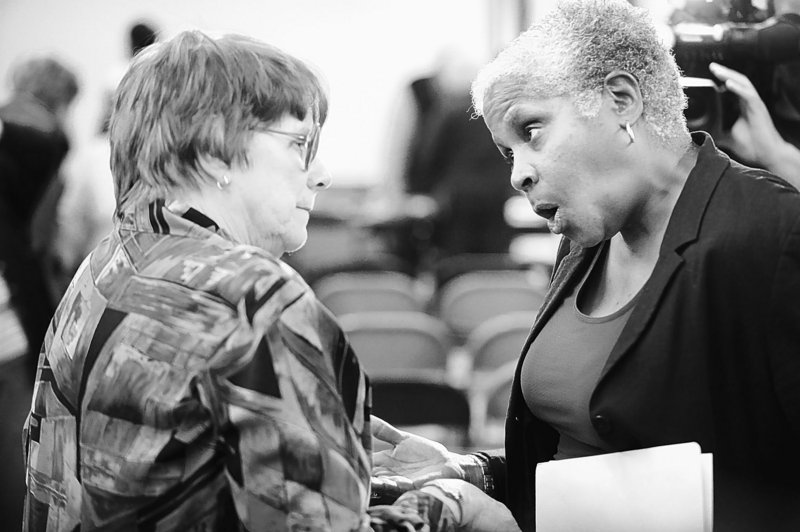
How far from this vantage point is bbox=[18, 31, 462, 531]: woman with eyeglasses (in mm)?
1234

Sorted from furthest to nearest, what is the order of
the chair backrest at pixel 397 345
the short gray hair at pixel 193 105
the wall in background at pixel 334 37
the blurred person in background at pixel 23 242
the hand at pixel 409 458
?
the wall in background at pixel 334 37 → the chair backrest at pixel 397 345 → the blurred person in background at pixel 23 242 → the hand at pixel 409 458 → the short gray hair at pixel 193 105

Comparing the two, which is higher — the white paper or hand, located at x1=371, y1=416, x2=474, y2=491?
the white paper

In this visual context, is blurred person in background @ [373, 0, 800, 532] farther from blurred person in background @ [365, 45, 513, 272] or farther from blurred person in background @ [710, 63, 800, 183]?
blurred person in background @ [365, 45, 513, 272]

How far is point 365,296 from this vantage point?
5.34m

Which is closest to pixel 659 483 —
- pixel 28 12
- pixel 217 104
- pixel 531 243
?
pixel 217 104

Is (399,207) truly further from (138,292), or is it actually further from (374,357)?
(138,292)

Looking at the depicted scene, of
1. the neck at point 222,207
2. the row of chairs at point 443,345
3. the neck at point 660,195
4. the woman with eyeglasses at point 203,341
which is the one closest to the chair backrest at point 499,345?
the row of chairs at point 443,345

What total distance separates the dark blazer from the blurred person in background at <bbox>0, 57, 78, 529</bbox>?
2289 millimetres

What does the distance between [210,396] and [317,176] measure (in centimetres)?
41

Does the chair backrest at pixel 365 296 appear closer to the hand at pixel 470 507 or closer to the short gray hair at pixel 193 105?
the hand at pixel 470 507

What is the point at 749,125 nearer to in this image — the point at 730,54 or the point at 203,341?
the point at 730,54

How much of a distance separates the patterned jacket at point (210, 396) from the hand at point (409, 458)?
0.53 metres

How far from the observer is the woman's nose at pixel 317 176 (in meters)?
1.48

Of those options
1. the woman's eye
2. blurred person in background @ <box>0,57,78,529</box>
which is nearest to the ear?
the woman's eye
